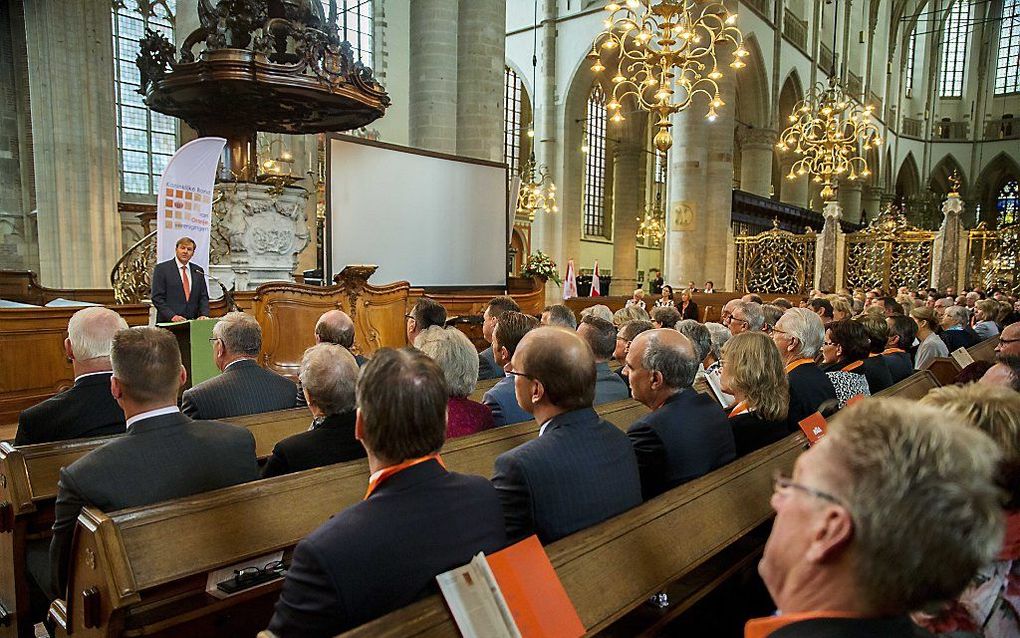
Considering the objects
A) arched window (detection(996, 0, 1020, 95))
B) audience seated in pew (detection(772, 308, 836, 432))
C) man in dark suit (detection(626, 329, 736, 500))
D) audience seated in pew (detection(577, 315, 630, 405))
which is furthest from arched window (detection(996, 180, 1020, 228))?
man in dark suit (detection(626, 329, 736, 500))

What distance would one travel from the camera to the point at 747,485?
2.33 meters

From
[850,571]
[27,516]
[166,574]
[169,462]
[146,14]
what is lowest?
[27,516]

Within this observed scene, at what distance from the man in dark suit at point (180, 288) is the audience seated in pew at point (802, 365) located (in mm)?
4642

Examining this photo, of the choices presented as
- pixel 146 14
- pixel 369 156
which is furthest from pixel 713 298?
pixel 146 14

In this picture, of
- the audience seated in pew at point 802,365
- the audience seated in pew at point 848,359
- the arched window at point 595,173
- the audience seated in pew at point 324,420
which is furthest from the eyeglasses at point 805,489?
the arched window at point 595,173

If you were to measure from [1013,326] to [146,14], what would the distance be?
16.4 meters

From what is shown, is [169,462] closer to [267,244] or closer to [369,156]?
[267,244]

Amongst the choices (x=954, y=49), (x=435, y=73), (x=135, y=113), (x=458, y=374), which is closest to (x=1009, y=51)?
(x=954, y=49)

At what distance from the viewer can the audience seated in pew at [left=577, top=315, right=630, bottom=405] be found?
3709mm

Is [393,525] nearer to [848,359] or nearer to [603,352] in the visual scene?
[603,352]

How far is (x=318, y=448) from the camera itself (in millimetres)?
2426

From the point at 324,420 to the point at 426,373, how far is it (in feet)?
3.75

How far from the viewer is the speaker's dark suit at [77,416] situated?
275 cm

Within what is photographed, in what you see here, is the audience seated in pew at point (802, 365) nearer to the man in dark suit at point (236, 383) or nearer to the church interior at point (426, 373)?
the church interior at point (426, 373)
